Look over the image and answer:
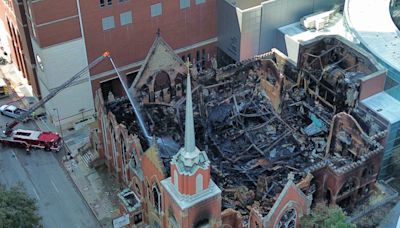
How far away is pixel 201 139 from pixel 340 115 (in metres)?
18.3

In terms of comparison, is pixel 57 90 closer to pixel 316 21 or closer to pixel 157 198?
pixel 157 198

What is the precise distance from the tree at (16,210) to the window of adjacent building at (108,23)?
2914 centimetres

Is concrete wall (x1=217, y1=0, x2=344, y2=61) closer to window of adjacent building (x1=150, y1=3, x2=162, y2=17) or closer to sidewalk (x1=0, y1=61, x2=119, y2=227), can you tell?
window of adjacent building (x1=150, y1=3, x2=162, y2=17)

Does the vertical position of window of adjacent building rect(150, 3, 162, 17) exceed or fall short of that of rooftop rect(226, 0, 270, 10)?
it exceeds it

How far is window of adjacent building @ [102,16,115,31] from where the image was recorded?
276ft

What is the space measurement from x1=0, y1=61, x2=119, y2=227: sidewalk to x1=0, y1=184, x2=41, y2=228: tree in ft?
35.9

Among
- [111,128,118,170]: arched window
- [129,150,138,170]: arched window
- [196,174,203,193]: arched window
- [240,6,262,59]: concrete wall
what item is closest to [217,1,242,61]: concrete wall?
[240,6,262,59]: concrete wall

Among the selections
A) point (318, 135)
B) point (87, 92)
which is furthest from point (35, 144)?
point (318, 135)

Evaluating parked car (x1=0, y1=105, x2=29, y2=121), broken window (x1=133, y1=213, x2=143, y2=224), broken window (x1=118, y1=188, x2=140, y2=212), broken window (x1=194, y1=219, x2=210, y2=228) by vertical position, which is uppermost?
broken window (x1=194, y1=219, x2=210, y2=228)

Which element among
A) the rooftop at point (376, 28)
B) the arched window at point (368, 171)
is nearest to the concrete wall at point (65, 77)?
the rooftop at point (376, 28)

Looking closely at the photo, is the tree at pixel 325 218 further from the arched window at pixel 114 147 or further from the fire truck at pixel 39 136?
the fire truck at pixel 39 136

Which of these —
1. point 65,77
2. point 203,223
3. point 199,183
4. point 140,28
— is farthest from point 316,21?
point 203,223

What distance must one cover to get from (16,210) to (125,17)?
34738mm

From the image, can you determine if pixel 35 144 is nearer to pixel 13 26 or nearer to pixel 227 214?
pixel 13 26
